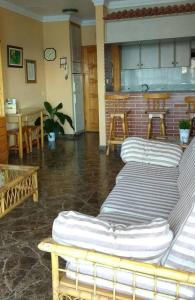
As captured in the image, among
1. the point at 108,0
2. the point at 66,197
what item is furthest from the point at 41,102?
the point at 66,197

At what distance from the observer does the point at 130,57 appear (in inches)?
296

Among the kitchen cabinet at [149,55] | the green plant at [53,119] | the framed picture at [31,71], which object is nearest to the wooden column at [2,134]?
the green plant at [53,119]

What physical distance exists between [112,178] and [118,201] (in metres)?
2.18

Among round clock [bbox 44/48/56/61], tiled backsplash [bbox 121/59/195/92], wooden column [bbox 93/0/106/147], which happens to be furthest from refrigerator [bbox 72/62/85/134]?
wooden column [bbox 93/0/106/147]

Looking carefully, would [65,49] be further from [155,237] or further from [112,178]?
[155,237]

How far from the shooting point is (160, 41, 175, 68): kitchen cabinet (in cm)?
724

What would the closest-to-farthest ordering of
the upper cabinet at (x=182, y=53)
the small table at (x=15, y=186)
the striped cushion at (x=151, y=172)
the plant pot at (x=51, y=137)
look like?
the striped cushion at (x=151, y=172) < the small table at (x=15, y=186) < the plant pot at (x=51, y=137) < the upper cabinet at (x=182, y=53)

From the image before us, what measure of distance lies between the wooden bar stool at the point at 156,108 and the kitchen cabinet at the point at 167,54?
2.14 metres

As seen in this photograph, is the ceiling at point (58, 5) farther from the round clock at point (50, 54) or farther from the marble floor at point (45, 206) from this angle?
the marble floor at point (45, 206)

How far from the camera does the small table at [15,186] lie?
290cm

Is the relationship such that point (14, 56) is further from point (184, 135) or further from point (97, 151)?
point (184, 135)

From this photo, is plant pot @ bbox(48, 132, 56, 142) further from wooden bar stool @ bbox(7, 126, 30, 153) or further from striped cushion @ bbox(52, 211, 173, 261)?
striped cushion @ bbox(52, 211, 173, 261)

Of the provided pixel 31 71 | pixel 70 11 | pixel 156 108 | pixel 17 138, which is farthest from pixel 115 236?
pixel 70 11

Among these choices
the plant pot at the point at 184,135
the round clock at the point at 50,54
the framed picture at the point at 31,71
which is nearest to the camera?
the plant pot at the point at 184,135
